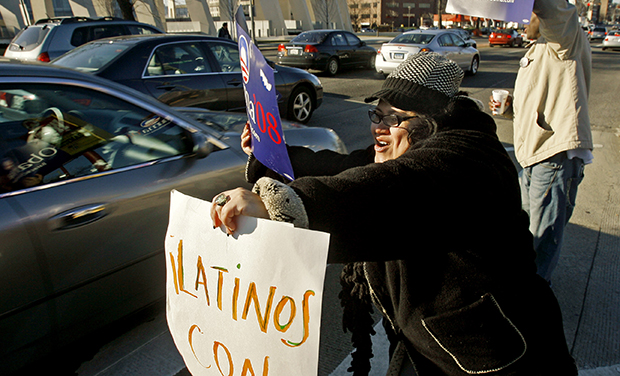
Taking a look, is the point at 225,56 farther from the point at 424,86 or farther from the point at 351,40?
the point at 351,40

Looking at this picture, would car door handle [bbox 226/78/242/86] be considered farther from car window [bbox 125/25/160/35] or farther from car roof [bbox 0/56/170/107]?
car window [bbox 125/25/160/35]

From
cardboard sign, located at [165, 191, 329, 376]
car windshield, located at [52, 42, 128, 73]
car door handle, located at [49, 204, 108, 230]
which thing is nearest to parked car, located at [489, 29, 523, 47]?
car windshield, located at [52, 42, 128, 73]

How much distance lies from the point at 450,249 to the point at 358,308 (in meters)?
Result: 0.47

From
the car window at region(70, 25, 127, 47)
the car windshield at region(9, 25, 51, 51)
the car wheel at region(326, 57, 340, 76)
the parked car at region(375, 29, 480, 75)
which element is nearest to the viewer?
the car windshield at region(9, 25, 51, 51)

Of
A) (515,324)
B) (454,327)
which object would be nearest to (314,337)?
(454,327)

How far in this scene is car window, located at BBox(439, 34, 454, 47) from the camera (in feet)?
45.1

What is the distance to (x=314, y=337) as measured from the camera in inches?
39.5

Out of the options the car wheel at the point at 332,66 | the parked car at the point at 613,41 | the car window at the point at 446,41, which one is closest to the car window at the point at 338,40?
the car wheel at the point at 332,66

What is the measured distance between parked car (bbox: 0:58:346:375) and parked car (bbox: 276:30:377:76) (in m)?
11.5

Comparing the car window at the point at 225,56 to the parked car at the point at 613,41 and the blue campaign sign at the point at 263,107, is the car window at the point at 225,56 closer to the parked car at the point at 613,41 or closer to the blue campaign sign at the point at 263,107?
the blue campaign sign at the point at 263,107

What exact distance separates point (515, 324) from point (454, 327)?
0.60ft

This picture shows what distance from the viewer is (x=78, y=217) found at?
2.02 meters

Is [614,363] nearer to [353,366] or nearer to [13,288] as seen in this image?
[353,366]

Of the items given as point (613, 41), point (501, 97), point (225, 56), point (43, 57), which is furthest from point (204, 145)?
point (613, 41)
